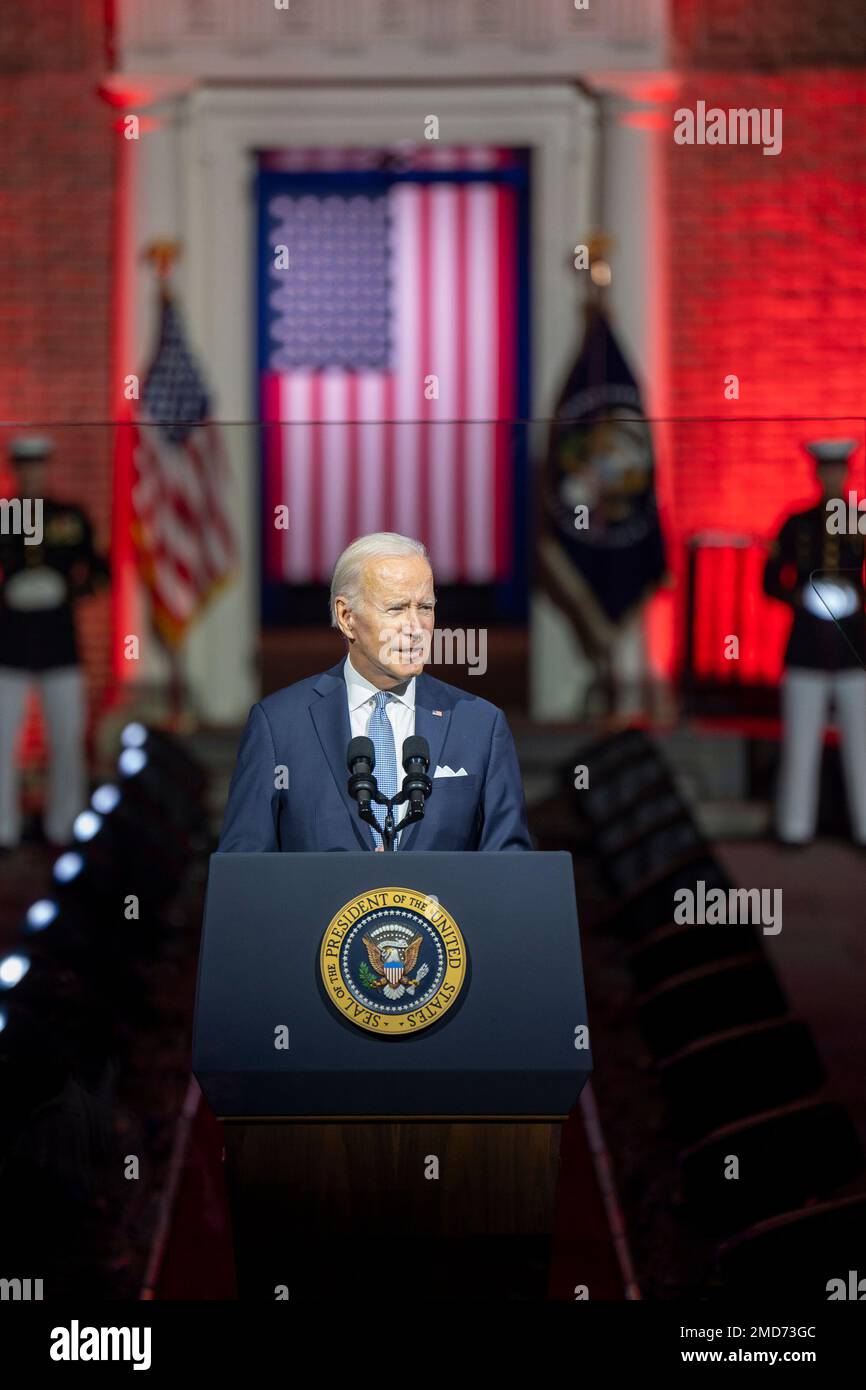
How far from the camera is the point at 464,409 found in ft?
32.5

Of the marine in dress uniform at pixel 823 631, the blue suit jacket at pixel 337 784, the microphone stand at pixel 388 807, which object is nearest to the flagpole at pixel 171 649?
the marine in dress uniform at pixel 823 631

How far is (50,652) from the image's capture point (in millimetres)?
7816

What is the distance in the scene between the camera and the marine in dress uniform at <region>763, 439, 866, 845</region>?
434 cm

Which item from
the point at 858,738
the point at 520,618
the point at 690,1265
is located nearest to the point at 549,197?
the point at 520,618

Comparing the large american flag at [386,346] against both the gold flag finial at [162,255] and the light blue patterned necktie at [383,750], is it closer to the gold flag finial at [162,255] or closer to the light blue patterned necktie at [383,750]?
the gold flag finial at [162,255]

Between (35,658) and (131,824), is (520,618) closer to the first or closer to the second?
(35,658)

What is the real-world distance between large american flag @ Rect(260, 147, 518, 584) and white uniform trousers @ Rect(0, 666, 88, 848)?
7.02 ft

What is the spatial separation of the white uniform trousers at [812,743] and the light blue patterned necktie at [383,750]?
2637 mm

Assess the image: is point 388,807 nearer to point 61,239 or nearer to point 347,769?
point 347,769

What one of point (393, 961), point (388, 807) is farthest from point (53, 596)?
point (393, 961)

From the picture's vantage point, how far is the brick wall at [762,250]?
970cm

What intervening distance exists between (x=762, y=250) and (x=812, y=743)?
3855 millimetres
